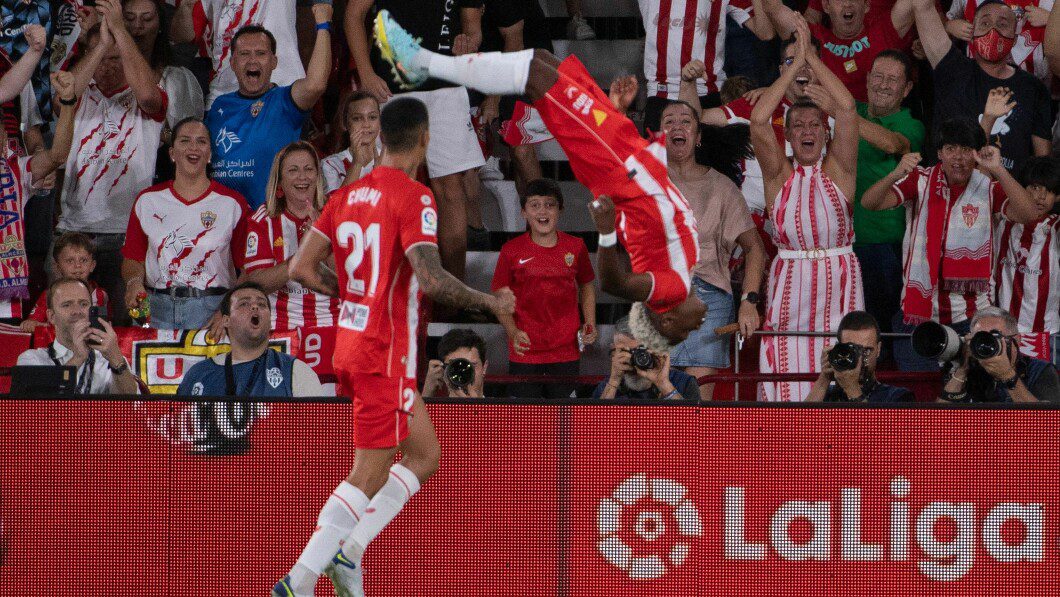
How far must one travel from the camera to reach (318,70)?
876 centimetres

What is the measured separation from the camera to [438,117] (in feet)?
29.9

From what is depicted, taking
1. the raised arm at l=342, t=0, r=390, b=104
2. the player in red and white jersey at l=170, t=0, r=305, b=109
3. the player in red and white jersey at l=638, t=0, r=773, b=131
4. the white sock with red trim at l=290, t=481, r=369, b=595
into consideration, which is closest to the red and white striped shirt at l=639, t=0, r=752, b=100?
the player in red and white jersey at l=638, t=0, r=773, b=131

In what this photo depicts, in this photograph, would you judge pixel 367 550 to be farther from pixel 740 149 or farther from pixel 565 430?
pixel 740 149

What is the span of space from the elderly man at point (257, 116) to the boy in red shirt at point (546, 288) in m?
1.65

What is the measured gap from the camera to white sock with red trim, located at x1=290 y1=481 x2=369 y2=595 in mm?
5543

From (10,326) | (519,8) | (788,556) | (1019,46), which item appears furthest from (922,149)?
(10,326)

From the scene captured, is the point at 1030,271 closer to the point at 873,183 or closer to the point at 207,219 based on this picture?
the point at 873,183

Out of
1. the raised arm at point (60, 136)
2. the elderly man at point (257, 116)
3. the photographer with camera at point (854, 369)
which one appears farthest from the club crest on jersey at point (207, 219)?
the photographer with camera at point (854, 369)

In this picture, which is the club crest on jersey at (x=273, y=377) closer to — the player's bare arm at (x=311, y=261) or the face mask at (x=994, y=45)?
the player's bare arm at (x=311, y=261)

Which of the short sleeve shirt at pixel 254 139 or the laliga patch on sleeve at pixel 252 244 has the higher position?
the short sleeve shirt at pixel 254 139

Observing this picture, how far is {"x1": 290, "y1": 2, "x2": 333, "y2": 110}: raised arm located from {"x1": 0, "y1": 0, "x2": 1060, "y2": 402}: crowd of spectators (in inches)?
0.6

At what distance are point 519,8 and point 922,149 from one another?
2.95m

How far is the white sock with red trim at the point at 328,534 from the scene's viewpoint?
5.54m

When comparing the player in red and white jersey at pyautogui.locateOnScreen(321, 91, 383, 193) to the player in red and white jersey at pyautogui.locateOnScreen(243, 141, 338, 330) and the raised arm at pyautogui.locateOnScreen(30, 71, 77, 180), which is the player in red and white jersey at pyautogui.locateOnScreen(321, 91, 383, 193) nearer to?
the player in red and white jersey at pyautogui.locateOnScreen(243, 141, 338, 330)
